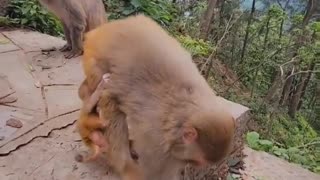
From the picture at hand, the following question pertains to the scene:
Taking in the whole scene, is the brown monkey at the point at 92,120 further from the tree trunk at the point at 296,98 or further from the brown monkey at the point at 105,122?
the tree trunk at the point at 296,98

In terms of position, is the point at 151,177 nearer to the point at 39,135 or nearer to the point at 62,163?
the point at 62,163

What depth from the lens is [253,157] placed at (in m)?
5.06

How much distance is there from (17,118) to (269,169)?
96.2 inches

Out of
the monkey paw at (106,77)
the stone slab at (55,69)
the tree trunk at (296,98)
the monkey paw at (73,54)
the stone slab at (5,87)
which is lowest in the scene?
the tree trunk at (296,98)

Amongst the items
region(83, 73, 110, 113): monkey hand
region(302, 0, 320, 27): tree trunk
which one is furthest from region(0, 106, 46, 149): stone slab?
region(302, 0, 320, 27): tree trunk

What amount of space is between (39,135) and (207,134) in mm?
1668

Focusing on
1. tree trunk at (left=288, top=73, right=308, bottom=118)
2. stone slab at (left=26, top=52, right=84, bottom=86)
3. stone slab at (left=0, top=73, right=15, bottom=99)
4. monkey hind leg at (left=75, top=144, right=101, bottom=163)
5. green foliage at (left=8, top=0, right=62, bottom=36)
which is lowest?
tree trunk at (left=288, top=73, right=308, bottom=118)

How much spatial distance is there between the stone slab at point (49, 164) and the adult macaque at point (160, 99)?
618mm

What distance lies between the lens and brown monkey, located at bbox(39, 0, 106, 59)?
16.8 feet

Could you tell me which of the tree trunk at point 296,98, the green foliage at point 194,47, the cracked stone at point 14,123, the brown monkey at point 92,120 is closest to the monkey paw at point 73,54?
the cracked stone at point 14,123

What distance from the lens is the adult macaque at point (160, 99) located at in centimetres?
229

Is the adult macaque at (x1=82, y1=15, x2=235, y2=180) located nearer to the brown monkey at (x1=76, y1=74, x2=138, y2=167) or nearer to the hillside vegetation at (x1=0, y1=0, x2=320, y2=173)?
the brown monkey at (x1=76, y1=74, x2=138, y2=167)

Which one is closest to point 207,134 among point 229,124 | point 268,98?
point 229,124

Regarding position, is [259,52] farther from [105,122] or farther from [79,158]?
[105,122]
